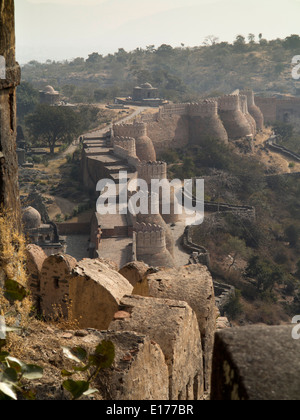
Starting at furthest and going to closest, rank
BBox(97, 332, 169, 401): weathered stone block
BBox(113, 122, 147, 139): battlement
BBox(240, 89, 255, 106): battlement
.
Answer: BBox(240, 89, 255, 106): battlement < BBox(113, 122, 147, 139): battlement < BBox(97, 332, 169, 401): weathered stone block

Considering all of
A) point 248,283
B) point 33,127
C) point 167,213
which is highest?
point 33,127

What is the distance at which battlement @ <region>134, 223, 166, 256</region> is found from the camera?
1912cm

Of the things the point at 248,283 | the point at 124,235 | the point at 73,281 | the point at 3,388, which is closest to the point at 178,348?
the point at 73,281

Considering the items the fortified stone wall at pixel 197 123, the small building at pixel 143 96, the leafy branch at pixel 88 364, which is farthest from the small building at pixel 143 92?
the leafy branch at pixel 88 364

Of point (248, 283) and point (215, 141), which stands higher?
point (215, 141)

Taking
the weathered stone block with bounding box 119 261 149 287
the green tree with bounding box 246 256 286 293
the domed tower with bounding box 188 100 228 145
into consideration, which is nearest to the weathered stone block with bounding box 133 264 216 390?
the weathered stone block with bounding box 119 261 149 287

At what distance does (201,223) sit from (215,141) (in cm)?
1059

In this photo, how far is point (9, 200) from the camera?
4.64 meters

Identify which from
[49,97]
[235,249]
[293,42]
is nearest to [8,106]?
[235,249]

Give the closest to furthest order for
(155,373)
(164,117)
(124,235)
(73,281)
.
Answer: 1. (155,373)
2. (73,281)
3. (124,235)
4. (164,117)

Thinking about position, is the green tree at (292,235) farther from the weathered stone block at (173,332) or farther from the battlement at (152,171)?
the weathered stone block at (173,332)

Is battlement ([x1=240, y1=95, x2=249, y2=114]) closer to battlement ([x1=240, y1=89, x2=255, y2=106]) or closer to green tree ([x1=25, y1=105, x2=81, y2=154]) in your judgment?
battlement ([x1=240, y1=89, x2=255, y2=106])

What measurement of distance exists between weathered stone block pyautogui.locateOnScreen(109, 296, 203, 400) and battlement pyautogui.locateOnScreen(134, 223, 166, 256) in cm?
1371

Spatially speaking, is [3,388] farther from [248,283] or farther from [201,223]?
[201,223]
